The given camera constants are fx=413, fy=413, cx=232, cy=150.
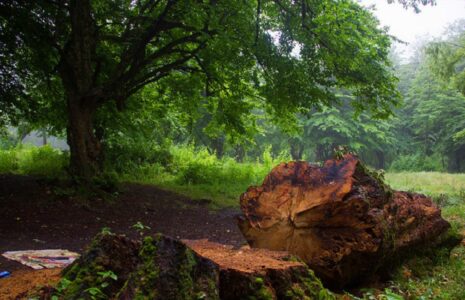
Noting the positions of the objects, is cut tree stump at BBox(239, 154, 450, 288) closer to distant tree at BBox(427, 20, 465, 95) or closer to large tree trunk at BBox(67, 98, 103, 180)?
large tree trunk at BBox(67, 98, 103, 180)

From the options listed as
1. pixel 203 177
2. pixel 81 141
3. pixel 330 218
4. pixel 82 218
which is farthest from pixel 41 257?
pixel 203 177

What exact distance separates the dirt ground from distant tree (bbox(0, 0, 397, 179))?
1028 mm

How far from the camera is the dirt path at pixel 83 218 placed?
617 centimetres

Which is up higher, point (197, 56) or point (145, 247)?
point (197, 56)

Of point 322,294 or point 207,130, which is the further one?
point 207,130

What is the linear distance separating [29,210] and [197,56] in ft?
17.8

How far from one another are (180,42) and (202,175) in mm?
5660

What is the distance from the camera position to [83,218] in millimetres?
7367

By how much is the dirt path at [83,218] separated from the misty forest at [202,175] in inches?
1.9

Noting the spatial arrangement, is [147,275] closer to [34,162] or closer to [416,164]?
[34,162]

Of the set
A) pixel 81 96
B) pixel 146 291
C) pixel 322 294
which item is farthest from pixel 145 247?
pixel 81 96

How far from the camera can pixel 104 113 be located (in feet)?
36.3

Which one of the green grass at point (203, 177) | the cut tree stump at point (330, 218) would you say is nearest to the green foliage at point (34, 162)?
the green grass at point (203, 177)

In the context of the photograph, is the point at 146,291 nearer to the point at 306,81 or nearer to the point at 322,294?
the point at 322,294
